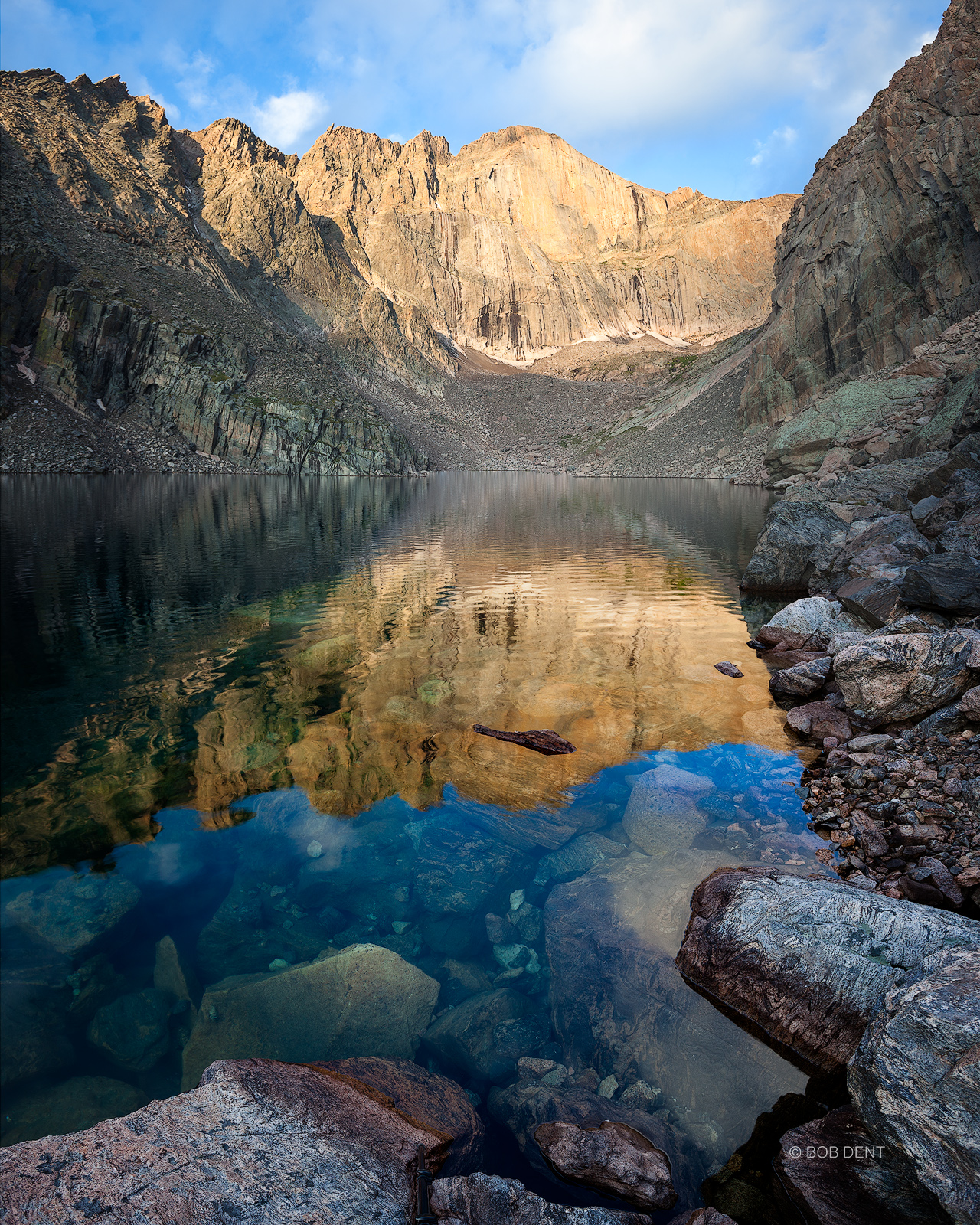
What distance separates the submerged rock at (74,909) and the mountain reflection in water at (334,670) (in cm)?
73

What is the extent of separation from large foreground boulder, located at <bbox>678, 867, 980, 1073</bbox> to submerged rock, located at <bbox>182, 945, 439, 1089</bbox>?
2.70 meters

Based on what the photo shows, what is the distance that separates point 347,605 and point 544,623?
658cm

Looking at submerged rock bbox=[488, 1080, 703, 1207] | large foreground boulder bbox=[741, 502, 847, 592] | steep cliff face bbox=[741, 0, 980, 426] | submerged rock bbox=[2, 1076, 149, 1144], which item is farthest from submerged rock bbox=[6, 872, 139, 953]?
steep cliff face bbox=[741, 0, 980, 426]

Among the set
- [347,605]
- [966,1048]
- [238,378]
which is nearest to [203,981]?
[966,1048]

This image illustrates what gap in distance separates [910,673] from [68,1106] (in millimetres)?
12291

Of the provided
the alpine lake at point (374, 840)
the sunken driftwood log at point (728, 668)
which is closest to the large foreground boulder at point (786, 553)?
the alpine lake at point (374, 840)

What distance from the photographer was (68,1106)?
191 inches

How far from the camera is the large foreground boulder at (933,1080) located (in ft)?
11.4

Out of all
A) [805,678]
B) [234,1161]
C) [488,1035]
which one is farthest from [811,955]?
[805,678]

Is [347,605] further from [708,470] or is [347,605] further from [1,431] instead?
[708,470]

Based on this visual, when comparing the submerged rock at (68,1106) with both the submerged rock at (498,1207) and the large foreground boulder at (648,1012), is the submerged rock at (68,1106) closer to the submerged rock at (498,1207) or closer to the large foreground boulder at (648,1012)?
the submerged rock at (498,1207)

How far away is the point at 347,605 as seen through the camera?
20.8m

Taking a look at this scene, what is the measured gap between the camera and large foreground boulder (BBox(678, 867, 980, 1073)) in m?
5.14

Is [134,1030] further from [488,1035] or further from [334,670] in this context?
[334,670]
